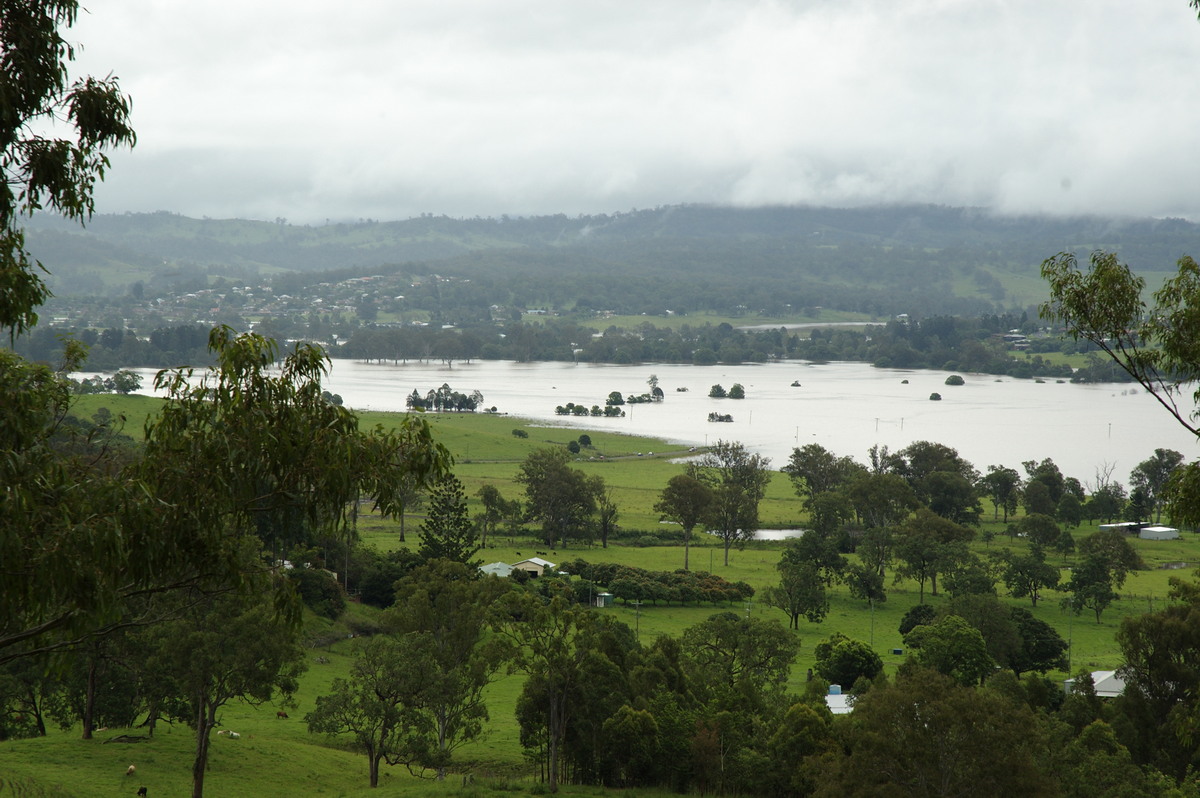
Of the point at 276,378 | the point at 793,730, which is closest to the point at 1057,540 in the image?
the point at 793,730

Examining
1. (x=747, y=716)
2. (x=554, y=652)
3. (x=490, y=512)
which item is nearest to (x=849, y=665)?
(x=747, y=716)

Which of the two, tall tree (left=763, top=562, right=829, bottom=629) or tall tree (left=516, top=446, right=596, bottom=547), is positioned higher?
tall tree (left=516, top=446, right=596, bottom=547)

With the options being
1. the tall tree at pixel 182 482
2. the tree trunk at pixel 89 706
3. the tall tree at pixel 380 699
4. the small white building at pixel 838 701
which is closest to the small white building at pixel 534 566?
the small white building at pixel 838 701

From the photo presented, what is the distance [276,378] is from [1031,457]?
277 feet

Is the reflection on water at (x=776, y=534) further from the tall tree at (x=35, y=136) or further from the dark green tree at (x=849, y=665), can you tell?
the tall tree at (x=35, y=136)

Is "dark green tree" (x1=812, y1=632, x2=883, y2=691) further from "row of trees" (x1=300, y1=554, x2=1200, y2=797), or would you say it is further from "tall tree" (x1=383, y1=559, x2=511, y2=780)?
"tall tree" (x1=383, y1=559, x2=511, y2=780)

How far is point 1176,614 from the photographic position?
1047 inches

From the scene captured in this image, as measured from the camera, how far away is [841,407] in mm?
121000

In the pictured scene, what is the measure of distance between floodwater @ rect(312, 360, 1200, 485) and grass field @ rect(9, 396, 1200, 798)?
1930 centimetres

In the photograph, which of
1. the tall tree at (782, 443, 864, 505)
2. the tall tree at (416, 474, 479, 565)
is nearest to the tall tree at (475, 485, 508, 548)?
the tall tree at (416, 474, 479, 565)

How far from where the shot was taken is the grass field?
1975 cm

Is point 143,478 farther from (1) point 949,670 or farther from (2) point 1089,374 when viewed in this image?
(2) point 1089,374

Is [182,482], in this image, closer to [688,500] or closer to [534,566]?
[534,566]

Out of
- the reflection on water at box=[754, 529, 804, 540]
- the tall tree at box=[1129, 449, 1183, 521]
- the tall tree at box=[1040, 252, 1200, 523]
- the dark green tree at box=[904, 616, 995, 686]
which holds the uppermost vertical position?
the tall tree at box=[1040, 252, 1200, 523]
